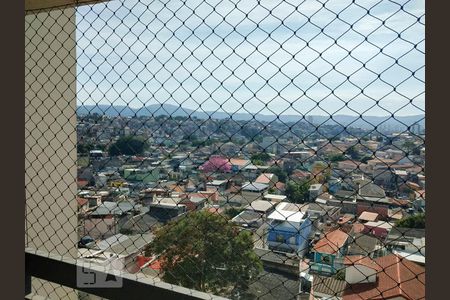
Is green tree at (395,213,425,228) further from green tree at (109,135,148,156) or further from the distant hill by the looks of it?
green tree at (109,135,148,156)

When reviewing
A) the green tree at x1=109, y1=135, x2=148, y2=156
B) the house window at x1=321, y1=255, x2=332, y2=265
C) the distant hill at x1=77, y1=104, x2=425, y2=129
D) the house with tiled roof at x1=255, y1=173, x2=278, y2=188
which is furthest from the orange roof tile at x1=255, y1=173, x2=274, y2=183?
the green tree at x1=109, y1=135, x2=148, y2=156

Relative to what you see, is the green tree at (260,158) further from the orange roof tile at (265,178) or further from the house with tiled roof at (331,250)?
the house with tiled roof at (331,250)

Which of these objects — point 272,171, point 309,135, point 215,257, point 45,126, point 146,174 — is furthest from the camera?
point 45,126

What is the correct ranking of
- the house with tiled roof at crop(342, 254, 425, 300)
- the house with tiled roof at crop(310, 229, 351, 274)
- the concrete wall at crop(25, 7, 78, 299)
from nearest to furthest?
the house with tiled roof at crop(342, 254, 425, 300), the house with tiled roof at crop(310, 229, 351, 274), the concrete wall at crop(25, 7, 78, 299)

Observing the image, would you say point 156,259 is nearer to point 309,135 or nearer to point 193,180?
point 193,180
